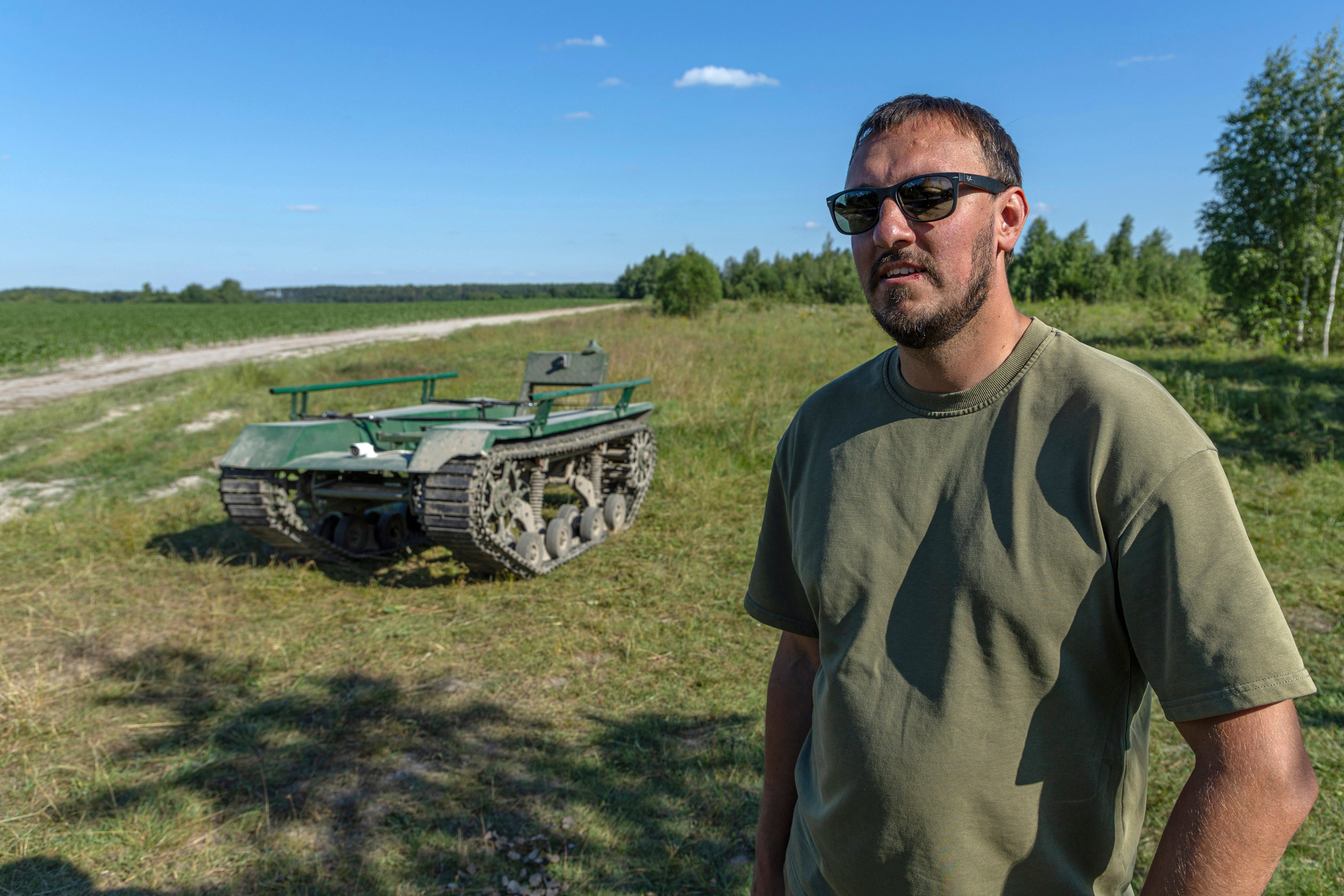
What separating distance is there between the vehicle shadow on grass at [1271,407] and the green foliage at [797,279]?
93.9ft

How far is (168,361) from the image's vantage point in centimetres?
2794

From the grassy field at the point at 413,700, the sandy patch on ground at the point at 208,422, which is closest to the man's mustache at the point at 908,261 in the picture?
the grassy field at the point at 413,700

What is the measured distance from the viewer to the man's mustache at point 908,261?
1.36 metres

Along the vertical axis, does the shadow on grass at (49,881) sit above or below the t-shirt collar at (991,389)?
below

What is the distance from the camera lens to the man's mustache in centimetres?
136

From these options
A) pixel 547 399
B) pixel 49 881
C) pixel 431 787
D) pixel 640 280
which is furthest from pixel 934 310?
pixel 640 280

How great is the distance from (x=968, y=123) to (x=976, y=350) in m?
0.36

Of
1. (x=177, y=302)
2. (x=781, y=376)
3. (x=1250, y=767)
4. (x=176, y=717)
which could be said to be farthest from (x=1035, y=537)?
(x=177, y=302)

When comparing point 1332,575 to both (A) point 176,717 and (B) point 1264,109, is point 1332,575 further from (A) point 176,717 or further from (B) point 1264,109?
(B) point 1264,109

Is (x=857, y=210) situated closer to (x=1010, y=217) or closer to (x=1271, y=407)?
(x=1010, y=217)

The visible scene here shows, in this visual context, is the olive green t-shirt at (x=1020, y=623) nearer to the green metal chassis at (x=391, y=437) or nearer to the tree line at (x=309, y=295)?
the green metal chassis at (x=391, y=437)

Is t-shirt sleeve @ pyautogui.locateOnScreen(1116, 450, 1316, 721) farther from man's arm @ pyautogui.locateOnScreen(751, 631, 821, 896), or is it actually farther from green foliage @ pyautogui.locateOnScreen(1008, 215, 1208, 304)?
green foliage @ pyautogui.locateOnScreen(1008, 215, 1208, 304)

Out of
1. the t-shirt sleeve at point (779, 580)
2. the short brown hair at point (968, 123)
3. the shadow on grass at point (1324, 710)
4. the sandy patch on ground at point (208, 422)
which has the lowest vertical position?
the shadow on grass at point (1324, 710)

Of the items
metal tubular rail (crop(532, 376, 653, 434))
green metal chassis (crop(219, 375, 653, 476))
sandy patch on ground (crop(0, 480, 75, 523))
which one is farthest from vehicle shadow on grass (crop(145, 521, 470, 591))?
sandy patch on ground (crop(0, 480, 75, 523))
